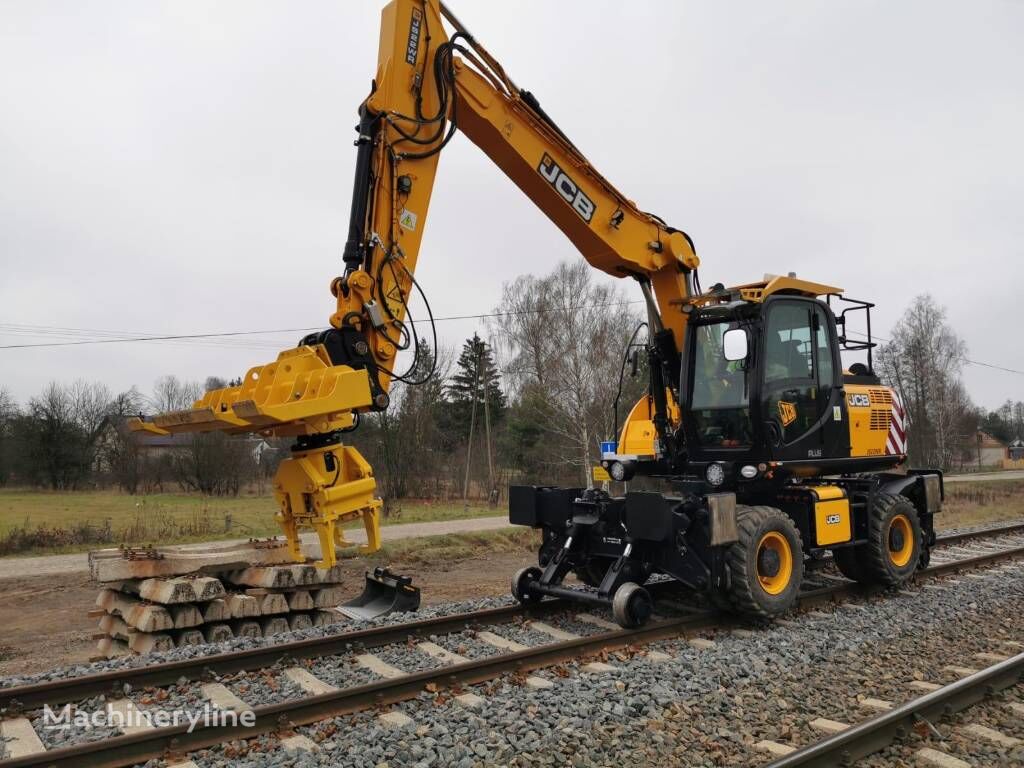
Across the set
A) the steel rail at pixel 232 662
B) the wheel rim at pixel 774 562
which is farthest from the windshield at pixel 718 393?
the steel rail at pixel 232 662

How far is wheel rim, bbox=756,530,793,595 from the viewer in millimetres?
6688

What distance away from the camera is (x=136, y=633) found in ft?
22.7

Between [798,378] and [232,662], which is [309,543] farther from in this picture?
[798,378]

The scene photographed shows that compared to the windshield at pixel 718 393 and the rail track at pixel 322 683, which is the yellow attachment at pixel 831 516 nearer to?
the rail track at pixel 322 683

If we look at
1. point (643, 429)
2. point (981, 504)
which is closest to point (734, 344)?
point (643, 429)

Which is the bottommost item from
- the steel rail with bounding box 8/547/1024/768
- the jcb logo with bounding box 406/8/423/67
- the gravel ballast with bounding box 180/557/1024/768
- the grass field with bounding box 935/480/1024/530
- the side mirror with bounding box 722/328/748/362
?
the grass field with bounding box 935/480/1024/530

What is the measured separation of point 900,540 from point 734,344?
3.35 meters

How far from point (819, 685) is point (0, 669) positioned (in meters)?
7.54

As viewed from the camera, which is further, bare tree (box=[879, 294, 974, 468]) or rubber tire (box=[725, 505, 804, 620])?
bare tree (box=[879, 294, 974, 468])

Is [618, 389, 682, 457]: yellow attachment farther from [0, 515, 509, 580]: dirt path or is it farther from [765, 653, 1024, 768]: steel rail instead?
[0, 515, 509, 580]: dirt path

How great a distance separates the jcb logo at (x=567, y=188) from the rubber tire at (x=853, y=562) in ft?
14.7

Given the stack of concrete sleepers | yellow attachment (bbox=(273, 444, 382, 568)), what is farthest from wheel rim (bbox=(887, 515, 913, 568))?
the stack of concrete sleepers

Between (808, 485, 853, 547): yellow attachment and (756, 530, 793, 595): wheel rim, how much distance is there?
567 mm

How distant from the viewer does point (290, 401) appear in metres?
5.14
